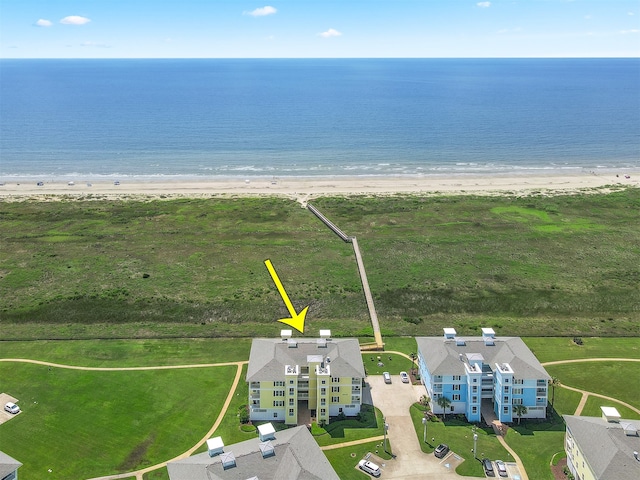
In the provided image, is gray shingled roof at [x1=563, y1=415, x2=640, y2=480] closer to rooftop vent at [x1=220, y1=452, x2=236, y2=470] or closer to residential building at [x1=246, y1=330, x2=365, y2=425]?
residential building at [x1=246, y1=330, x2=365, y2=425]

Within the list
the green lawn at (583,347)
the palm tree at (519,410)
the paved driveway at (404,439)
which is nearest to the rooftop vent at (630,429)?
the palm tree at (519,410)

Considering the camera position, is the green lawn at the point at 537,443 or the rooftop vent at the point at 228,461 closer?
the rooftop vent at the point at 228,461

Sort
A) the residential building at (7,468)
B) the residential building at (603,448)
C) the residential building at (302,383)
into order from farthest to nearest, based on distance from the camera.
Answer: the residential building at (302,383)
the residential building at (603,448)
the residential building at (7,468)

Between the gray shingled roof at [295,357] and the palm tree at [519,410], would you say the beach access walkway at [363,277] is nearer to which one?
the gray shingled roof at [295,357]

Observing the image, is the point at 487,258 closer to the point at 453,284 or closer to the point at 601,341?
the point at 453,284

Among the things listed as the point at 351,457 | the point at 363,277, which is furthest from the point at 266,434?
the point at 363,277
